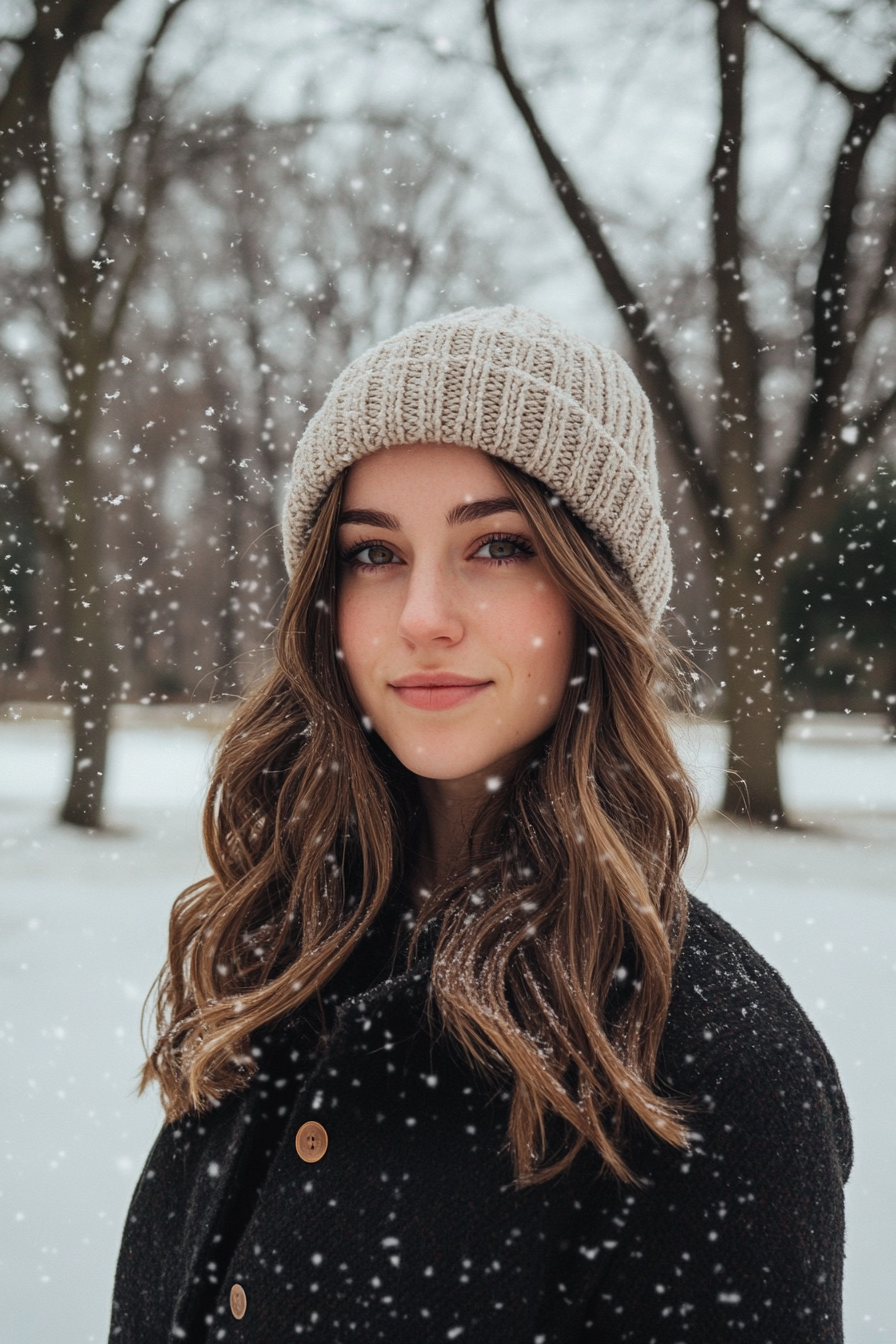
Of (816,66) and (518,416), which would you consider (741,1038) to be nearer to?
(518,416)

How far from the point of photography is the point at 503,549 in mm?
1174

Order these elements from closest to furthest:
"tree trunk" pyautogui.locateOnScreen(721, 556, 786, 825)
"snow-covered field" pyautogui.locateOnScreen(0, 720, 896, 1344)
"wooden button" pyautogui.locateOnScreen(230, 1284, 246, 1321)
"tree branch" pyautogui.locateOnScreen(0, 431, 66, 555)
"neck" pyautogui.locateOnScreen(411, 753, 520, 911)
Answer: "wooden button" pyautogui.locateOnScreen(230, 1284, 246, 1321)
"neck" pyautogui.locateOnScreen(411, 753, 520, 911)
"snow-covered field" pyautogui.locateOnScreen(0, 720, 896, 1344)
"tree trunk" pyautogui.locateOnScreen(721, 556, 786, 825)
"tree branch" pyautogui.locateOnScreen(0, 431, 66, 555)

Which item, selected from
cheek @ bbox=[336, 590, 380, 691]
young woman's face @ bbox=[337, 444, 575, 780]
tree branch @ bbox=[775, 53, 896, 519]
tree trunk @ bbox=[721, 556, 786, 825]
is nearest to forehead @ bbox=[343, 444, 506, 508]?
young woman's face @ bbox=[337, 444, 575, 780]

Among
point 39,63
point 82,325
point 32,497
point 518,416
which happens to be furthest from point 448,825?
point 39,63

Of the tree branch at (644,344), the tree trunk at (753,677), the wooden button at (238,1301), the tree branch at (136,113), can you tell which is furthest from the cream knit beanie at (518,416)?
the tree branch at (136,113)

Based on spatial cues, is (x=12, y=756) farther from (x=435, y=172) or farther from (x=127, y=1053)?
Answer: (x=435, y=172)

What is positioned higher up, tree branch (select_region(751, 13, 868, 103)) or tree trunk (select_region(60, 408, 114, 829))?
tree branch (select_region(751, 13, 868, 103))

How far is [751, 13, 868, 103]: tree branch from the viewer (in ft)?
13.2

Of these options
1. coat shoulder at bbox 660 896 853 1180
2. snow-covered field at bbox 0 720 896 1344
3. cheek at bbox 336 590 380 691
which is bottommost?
snow-covered field at bbox 0 720 896 1344

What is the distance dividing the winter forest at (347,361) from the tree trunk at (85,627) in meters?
0.02

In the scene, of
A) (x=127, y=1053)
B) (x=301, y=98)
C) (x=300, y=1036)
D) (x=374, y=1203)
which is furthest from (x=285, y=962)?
(x=301, y=98)

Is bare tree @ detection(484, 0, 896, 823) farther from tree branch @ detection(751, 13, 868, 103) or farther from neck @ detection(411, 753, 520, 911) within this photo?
neck @ detection(411, 753, 520, 911)

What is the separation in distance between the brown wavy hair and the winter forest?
2.13 m

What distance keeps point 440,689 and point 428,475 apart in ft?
0.89
